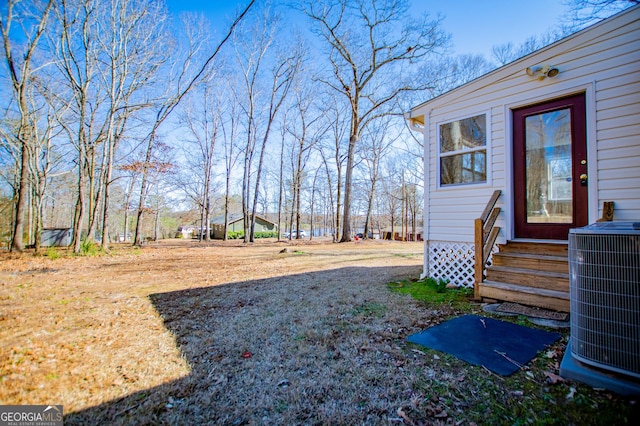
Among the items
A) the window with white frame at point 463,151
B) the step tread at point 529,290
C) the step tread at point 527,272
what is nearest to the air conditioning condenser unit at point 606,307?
the step tread at point 529,290

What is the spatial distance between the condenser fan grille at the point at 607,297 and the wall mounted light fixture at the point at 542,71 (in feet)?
10.2

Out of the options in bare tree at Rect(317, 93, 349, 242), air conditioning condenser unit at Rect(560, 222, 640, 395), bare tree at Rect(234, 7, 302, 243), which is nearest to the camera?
air conditioning condenser unit at Rect(560, 222, 640, 395)

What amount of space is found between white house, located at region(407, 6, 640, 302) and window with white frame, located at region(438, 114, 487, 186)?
17 millimetres

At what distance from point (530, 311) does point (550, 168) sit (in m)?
2.15

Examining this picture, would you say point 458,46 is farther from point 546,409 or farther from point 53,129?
point 53,129

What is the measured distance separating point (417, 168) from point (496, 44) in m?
9.20

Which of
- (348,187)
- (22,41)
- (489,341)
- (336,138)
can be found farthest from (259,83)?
(489,341)

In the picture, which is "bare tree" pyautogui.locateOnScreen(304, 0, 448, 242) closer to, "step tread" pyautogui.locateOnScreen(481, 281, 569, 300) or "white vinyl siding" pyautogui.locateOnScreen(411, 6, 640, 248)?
"white vinyl siding" pyautogui.locateOnScreen(411, 6, 640, 248)

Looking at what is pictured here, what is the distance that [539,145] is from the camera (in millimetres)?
4078

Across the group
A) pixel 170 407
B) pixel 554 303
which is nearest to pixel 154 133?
pixel 170 407

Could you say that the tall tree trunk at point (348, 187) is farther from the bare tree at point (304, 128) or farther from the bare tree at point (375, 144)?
the bare tree at point (304, 128)

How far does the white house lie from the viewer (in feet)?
11.2

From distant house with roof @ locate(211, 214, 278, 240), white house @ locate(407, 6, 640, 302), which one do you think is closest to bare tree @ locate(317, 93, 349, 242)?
white house @ locate(407, 6, 640, 302)

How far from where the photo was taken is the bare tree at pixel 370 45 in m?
12.7
